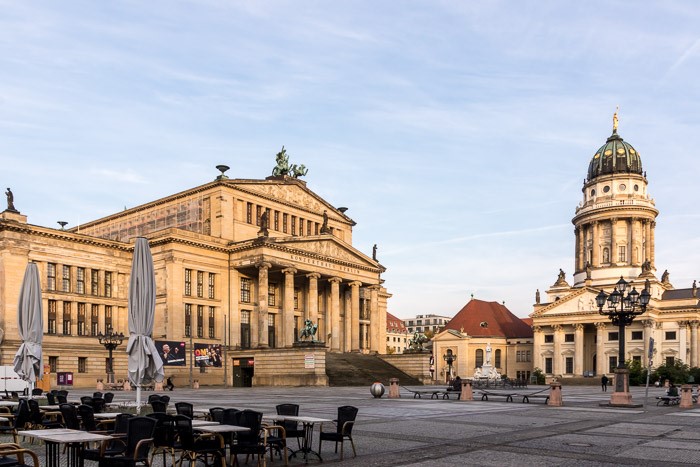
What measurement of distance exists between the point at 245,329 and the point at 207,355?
871cm

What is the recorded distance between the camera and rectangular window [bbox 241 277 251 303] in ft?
240

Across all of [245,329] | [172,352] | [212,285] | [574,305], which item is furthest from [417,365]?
[574,305]

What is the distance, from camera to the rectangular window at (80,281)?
208ft

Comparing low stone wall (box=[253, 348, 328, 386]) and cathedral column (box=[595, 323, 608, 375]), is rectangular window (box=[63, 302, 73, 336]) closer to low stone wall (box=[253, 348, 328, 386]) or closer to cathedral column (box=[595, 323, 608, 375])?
low stone wall (box=[253, 348, 328, 386])

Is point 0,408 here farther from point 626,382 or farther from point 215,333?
point 215,333

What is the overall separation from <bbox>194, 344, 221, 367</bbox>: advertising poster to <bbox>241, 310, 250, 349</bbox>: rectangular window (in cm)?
621

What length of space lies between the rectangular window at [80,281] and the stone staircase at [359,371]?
2348 cm

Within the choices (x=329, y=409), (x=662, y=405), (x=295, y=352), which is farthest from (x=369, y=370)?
(x=329, y=409)

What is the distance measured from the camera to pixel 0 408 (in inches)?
816

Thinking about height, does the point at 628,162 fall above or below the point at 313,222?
above

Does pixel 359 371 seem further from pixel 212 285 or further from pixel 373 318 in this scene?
pixel 373 318

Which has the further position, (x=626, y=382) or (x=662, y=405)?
(x=662, y=405)

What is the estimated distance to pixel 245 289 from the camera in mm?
73500

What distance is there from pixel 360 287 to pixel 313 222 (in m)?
9.48
